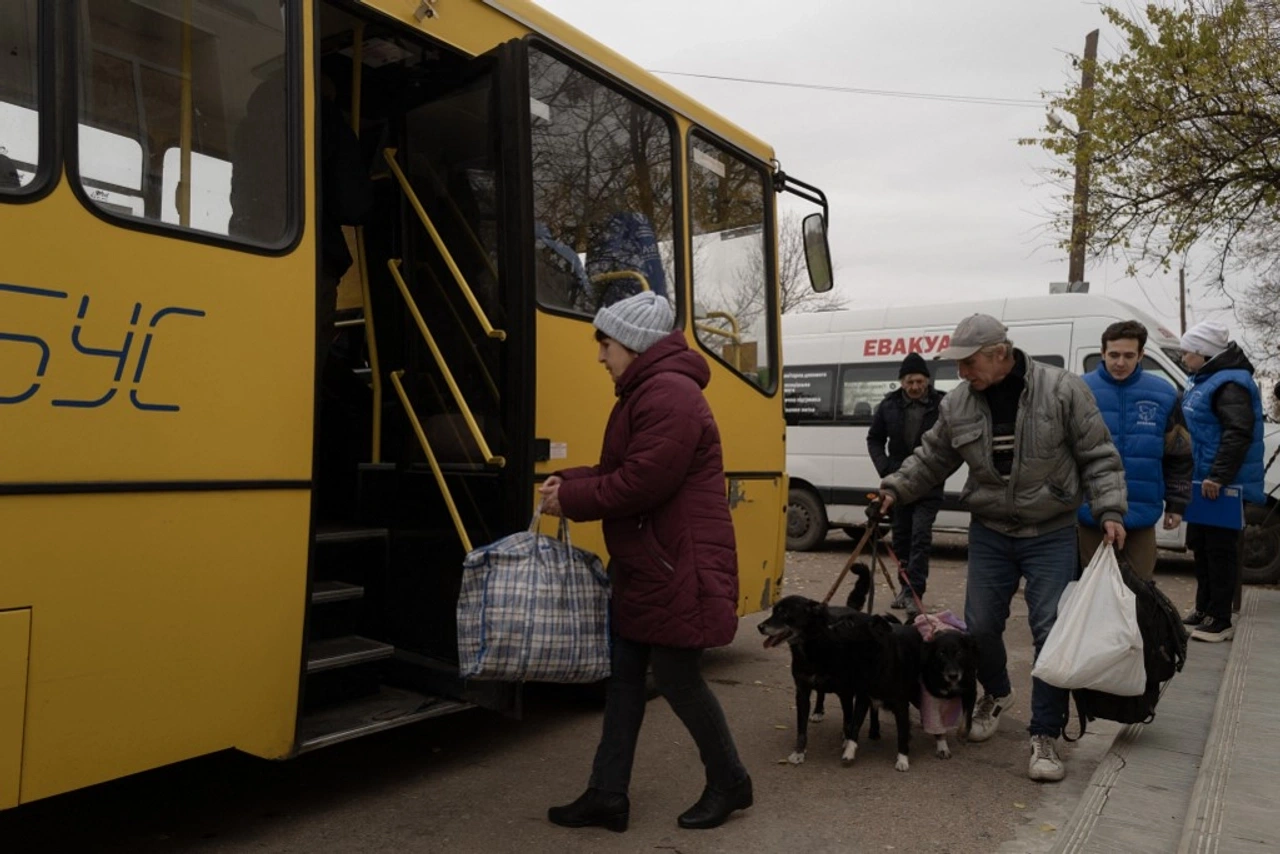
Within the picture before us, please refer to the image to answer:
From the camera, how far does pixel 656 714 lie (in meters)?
5.27

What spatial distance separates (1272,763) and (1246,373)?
348cm

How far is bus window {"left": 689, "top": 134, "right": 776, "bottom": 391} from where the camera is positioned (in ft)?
18.5

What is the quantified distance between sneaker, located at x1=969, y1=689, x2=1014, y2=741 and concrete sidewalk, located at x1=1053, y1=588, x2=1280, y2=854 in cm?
54

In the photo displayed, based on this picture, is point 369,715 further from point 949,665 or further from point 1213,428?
point 1213,428

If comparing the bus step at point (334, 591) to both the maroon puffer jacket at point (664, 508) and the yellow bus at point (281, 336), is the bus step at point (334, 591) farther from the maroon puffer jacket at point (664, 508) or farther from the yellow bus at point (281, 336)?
the maroon puffer jacket at point (664, 508)

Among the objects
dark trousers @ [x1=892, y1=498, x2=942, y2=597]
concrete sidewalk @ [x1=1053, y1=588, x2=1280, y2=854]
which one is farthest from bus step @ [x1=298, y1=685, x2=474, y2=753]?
dark trousers @ [x1=892, y1=498, x2=942, y2=597]

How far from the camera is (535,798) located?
401 cm

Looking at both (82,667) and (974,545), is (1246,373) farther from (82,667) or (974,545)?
(82,667)

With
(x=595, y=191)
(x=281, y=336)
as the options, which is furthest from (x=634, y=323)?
(x=595, y=191)

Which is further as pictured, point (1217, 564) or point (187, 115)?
point (1217, 564)

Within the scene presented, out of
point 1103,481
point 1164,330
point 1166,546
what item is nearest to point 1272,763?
point 1103,481

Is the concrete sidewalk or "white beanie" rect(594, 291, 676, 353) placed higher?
"white beanie" rect(594, 291, 676, 353)

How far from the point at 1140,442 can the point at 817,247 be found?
2271 mm

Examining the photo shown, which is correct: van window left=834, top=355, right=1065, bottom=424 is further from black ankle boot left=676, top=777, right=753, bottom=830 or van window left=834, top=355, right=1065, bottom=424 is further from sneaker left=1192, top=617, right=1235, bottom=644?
black ankle boot left=676, top=777, right=753, bottom=830
